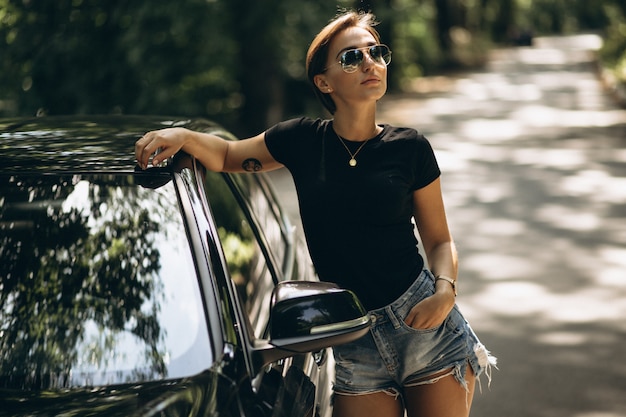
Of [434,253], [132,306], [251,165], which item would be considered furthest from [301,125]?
[132,306]

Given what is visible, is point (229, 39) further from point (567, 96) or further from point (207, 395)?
point (567, 96)

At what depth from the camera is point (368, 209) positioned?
8.83ft

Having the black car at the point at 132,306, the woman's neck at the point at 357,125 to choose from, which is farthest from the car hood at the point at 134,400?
the woman's neck at the point at 357,125

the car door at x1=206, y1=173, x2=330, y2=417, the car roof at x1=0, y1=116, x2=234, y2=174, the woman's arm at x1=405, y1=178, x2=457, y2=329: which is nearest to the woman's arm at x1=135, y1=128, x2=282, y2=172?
the car roof at x1=0, y1=116, x2=234, y2=174

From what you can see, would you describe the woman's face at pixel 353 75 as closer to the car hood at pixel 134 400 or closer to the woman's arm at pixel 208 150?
the woman's arm at pixel 208 150

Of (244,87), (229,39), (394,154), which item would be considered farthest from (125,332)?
(244,87)

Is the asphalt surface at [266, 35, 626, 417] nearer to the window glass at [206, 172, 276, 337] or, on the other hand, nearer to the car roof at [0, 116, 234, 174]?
the window glass at [206, 172, 276, 337]

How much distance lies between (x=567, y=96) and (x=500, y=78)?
7.85 m

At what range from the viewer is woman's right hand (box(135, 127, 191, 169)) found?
2.68 metres

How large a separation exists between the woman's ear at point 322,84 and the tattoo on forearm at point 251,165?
337mm

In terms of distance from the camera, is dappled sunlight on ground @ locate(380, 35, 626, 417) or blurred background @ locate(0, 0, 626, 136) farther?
blurred background @ locate(0, 0, 626, 136)

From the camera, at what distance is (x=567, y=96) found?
24.6 metres

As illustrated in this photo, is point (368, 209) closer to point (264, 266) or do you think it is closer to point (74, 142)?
point (264, 266)

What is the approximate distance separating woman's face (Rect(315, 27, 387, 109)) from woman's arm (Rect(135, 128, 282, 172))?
1.01ft
